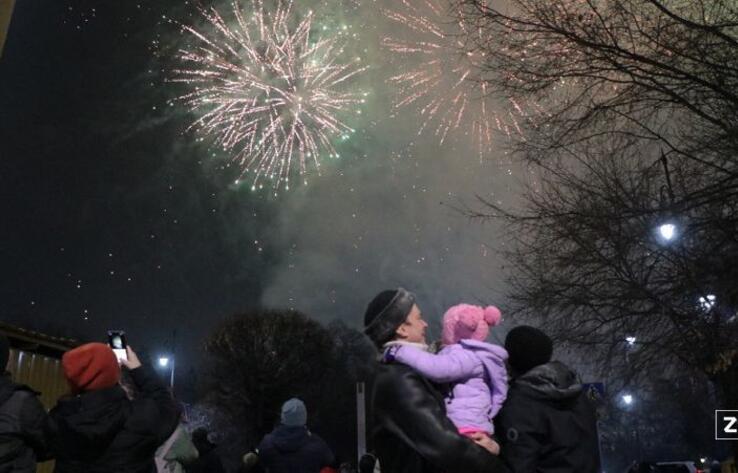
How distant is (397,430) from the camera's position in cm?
300

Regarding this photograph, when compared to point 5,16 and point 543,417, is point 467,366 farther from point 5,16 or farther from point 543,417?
point 5,16

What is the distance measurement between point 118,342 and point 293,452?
8.02 feet

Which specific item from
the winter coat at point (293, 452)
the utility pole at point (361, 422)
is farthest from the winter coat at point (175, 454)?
the utility pole at point (361, 422)

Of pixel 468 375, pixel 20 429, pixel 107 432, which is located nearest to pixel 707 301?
pixel 468 375

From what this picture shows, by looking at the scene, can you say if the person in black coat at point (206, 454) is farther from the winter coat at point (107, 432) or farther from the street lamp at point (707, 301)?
the street lamp at point (707, 301)

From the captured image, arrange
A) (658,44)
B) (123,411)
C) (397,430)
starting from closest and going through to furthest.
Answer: (397,430)
(123,411)
(658,44)

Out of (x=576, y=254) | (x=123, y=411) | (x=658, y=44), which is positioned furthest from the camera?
(x=576, y=254)

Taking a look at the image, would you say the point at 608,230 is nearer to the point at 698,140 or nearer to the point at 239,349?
the point at 698,140

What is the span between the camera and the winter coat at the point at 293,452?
6.35 meters

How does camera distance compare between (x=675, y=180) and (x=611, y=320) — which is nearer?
(x=675, y=180)

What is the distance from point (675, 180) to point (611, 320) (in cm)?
417

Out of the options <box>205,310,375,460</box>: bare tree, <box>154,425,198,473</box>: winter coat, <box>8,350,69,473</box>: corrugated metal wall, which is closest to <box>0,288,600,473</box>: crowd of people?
<box>154,425,198,473</box>: winter coat

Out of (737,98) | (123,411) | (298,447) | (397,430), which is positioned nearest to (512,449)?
(397,430)

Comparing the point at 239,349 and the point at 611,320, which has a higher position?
the point at 239,349
